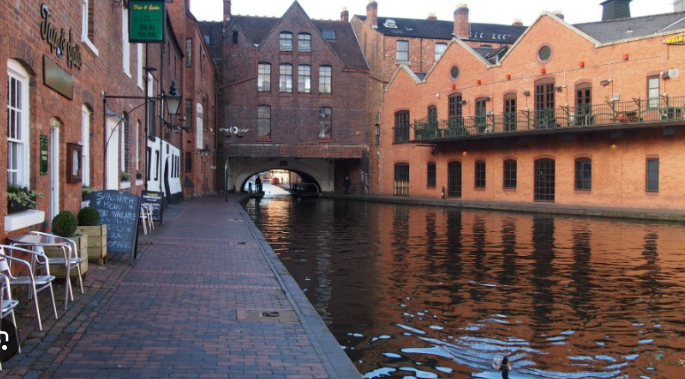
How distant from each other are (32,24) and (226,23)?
134ft

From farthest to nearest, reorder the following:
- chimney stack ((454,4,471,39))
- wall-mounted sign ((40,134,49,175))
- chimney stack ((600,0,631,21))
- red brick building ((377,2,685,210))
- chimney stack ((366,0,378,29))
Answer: chimney stack ((454,4,471,39)) < chimney stack ((366,0,378,29)) < chimney stack ((600,0,631,21)) < red brick building ((377,2,685,210)) < wall-mounted sign ((40,134,49,175))

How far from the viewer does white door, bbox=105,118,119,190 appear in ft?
47.1

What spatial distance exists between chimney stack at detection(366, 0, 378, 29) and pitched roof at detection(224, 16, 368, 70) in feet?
9.26

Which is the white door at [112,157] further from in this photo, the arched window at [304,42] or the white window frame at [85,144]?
the arched window at [304,42]

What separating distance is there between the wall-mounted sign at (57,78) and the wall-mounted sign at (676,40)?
2428cm

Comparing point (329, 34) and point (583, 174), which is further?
point (329, 34)

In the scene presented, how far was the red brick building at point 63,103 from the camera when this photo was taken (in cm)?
751

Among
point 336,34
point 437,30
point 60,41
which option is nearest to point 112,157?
point 60,41

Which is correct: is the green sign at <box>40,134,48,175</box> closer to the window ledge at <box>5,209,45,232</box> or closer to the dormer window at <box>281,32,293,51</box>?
the window ledge at <box>5,209,45,232</box>

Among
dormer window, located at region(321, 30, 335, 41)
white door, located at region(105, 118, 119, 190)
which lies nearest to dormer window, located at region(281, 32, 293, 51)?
dormer window, located at region(321, 30, 335, 41)

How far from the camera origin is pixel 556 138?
3162 cm

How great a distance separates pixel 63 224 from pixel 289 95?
3821 cm

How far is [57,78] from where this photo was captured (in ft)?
29.4

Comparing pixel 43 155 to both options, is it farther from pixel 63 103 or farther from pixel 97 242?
pixel 97 242
